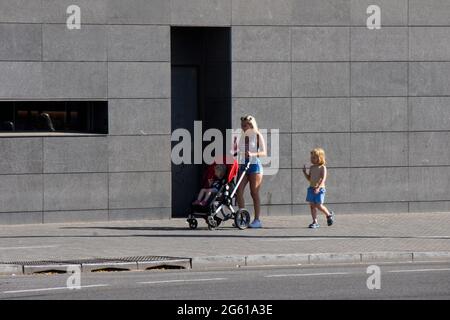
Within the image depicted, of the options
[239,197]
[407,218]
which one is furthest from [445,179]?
[239,197]

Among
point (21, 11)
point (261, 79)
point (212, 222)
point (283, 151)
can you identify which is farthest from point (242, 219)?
point (21, 11)

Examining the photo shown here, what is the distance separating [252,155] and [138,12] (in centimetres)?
353

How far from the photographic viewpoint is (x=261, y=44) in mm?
21609

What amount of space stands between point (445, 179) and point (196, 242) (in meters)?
6.87

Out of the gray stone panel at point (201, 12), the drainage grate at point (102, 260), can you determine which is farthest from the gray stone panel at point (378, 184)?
the drainage grate at point (102, 260)

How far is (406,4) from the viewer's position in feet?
73.0

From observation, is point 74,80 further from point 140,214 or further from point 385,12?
point 385,12

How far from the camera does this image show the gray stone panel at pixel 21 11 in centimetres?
2028

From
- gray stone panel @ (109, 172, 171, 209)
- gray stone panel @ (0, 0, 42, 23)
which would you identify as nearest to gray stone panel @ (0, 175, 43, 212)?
gray stone panel @ (109, 172, 171, 209)

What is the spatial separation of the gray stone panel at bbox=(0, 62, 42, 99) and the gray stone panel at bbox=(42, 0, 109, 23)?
34.8 inches

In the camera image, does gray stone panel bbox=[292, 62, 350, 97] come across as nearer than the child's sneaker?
No

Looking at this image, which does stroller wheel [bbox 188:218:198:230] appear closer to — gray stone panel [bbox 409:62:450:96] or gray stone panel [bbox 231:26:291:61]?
gray stone panel [bbox 231:26:291:61]

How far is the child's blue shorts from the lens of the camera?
2003cm

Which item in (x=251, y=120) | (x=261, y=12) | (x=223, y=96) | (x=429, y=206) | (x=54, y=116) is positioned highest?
(x=261, y=12)
